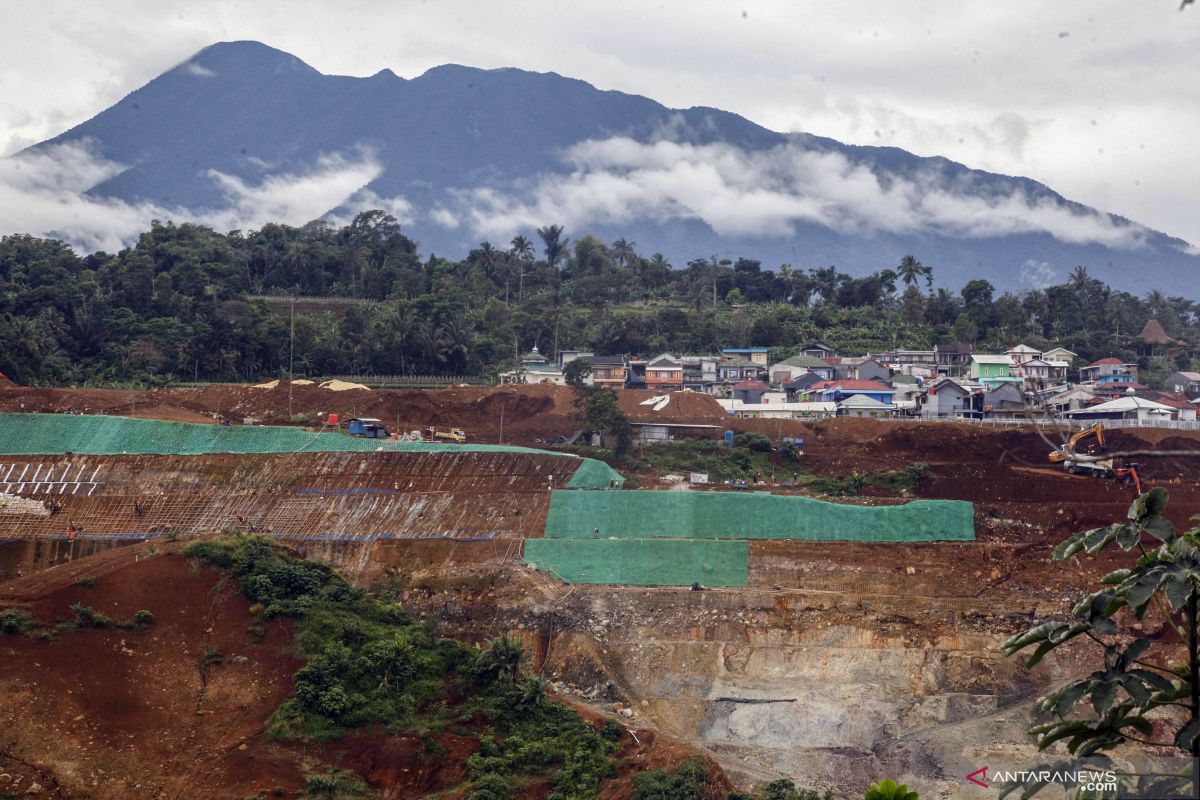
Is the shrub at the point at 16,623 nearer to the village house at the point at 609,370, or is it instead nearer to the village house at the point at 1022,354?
A: the village house at the point at 609,370

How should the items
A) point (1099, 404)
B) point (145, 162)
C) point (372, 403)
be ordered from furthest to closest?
1. point (145, 162)
2. point (1099, 404)
3. point (372, 403)

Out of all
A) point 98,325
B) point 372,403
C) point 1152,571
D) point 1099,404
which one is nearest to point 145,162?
point 98,325

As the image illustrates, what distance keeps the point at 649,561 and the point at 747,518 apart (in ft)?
11.3

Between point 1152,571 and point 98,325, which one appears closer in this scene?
point 1152,571

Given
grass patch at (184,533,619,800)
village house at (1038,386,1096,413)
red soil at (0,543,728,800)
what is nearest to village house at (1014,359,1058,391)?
village house at (1038,386,1096,413)

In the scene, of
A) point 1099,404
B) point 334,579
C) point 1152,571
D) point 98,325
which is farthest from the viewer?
point 98,325

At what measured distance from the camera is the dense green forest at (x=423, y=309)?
58.2 metres

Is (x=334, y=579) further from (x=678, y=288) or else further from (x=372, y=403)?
(x=678, y=288)

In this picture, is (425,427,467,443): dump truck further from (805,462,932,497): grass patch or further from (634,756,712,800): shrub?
(634,756,712,800): shrub

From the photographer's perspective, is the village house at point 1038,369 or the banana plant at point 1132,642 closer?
the banana plant at point 1132,642

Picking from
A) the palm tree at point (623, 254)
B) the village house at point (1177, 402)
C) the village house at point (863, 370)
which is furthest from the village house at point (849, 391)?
the palm tree at point (623, 254)

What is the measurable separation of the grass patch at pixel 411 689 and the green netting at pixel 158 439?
10725 millimetres

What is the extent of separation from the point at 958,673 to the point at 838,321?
4855cm

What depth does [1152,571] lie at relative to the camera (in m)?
6.25
